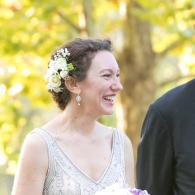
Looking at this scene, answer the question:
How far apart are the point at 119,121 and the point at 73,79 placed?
15.9 feet

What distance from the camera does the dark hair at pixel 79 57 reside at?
4.43 m

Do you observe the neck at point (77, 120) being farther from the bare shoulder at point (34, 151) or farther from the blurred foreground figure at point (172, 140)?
the blurred foreground figure at point (172, 140)

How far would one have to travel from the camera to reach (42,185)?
4.29 m

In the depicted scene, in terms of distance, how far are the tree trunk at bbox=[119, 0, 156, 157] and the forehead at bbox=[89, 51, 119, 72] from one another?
454cm

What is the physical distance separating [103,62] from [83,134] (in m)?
0.47

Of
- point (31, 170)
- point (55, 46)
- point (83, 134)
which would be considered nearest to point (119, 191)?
point (31, 170)

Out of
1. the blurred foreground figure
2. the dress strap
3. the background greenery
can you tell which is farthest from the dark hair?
the background greenery

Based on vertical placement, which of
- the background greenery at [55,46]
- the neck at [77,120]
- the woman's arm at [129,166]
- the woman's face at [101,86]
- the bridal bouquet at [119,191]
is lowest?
the bridal bouquet at [119,191]

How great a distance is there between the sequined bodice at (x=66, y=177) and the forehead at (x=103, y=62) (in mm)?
508

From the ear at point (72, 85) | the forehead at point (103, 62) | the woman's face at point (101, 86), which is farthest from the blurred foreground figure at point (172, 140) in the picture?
the ear at point (72, 85)

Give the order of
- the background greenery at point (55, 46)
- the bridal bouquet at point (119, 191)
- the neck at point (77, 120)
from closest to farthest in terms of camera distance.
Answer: the bridal bouquet at point (119, 191) → the neck at point (77, 120) → the background greenery at point (55, 46)

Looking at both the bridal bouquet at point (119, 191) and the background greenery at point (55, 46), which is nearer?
the bridal bouquet at point (119, 191)

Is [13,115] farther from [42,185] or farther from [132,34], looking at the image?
[42,185]

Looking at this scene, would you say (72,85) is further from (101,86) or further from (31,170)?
(31,170)
